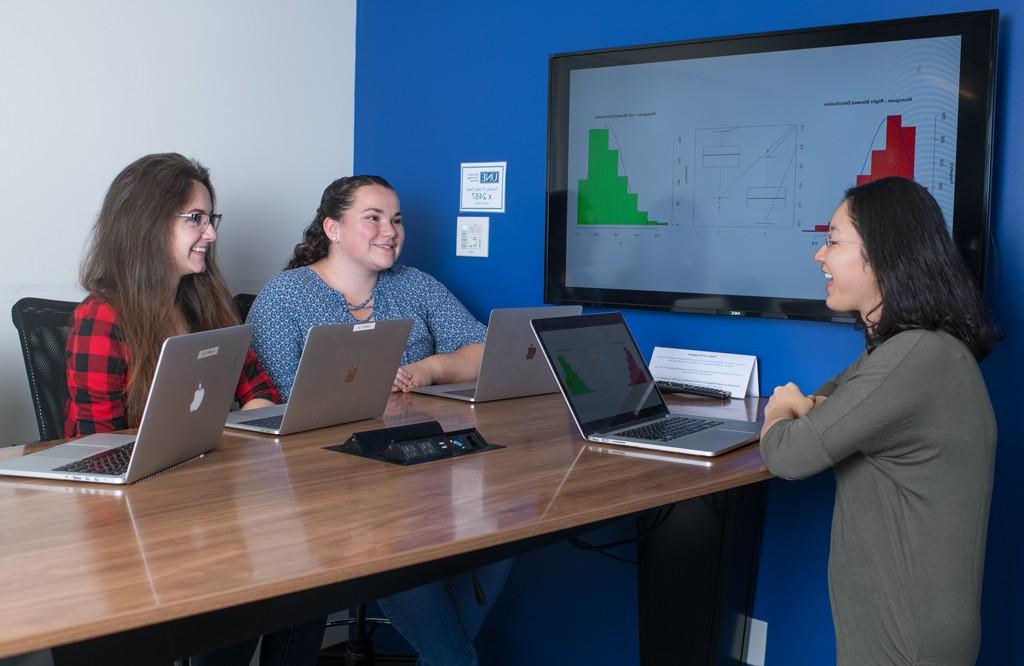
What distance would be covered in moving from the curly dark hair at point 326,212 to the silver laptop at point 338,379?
86 centimetres

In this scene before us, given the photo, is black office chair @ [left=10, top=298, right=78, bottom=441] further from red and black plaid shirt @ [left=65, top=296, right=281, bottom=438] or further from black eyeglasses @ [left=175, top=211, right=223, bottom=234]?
black eyeglasses @ [left=175, top=211, right=223, bottom=234]

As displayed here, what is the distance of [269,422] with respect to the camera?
2.20m

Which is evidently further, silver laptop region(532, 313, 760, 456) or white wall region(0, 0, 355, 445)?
white wall region(0, 0, 355, 445)

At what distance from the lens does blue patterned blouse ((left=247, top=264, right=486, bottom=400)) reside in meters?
→ 2.80

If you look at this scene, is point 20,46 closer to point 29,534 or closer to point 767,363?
point 29,534

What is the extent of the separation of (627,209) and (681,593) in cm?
113

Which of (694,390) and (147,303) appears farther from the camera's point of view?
(694,390)

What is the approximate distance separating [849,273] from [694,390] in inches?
35.4

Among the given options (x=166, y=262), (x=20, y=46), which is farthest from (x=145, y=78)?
(x=166, y=262)

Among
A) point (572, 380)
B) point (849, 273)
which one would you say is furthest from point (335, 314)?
point (849, 273)

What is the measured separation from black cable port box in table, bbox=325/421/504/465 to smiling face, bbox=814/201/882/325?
735mm

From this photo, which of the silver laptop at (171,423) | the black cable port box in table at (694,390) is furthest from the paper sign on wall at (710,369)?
the silver laptop at (171,423)

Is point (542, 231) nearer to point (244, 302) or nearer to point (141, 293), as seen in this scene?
point (244, 302)

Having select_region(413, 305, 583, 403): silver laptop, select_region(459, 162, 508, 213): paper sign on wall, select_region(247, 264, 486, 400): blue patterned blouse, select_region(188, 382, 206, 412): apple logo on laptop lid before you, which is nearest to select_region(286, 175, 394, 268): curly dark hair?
select_region(247, 264, 486, 400): blue patterned blouse
